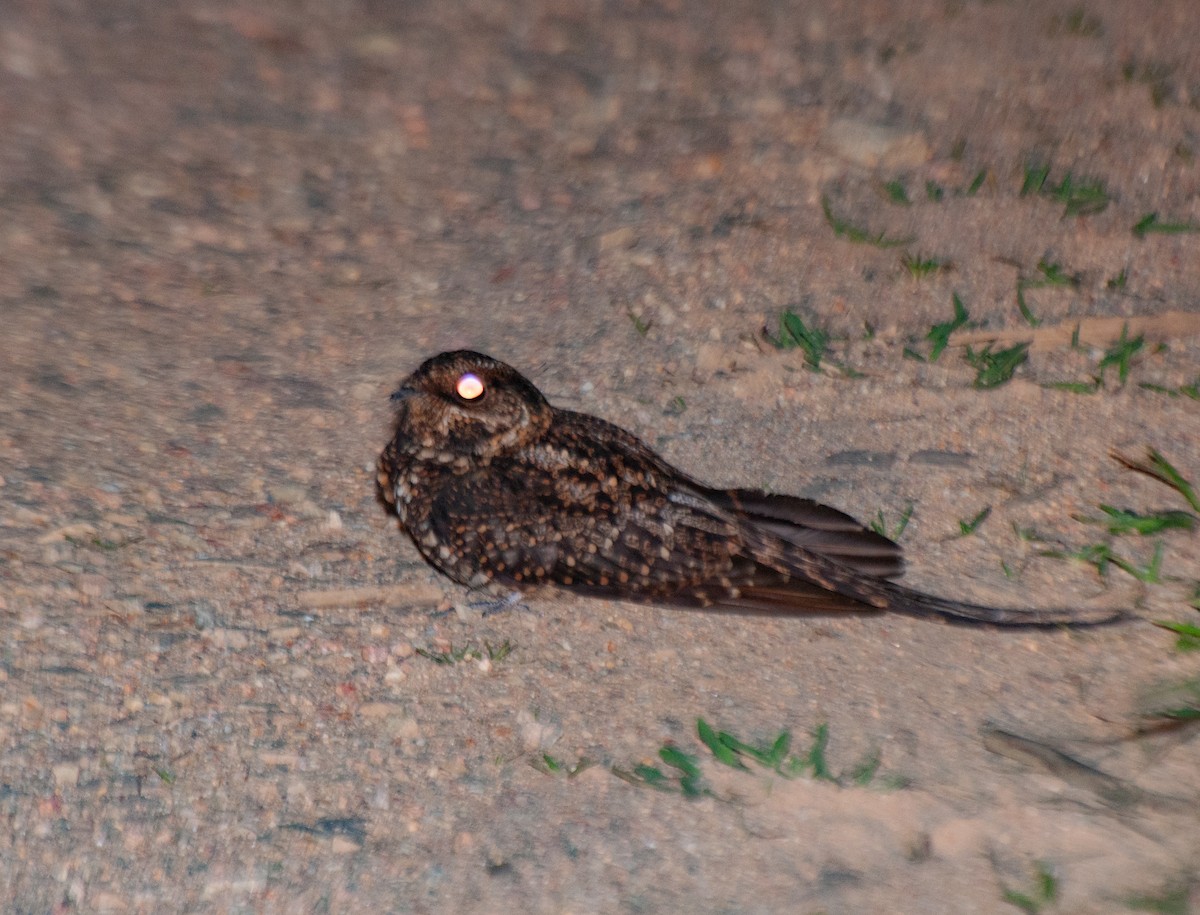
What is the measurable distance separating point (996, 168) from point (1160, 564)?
7.07ft

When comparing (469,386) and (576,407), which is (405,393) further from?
(576,407)

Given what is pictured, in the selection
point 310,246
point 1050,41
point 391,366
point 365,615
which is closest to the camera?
point 365,615

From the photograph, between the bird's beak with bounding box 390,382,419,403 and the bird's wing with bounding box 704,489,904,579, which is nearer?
the bird's wing with bounding box 704,489,904,579

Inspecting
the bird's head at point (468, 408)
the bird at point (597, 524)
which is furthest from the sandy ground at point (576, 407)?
the bird's head at point (468, 408)

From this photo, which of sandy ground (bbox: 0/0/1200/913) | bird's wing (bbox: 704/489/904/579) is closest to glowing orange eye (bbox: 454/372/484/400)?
sandy ground (bbox: 0/0/1200/913)

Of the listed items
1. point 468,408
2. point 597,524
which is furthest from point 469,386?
point 597,524

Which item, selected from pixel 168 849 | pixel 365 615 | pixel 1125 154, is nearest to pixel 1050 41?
pixel 1125 154

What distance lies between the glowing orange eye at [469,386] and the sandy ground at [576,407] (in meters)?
0.52

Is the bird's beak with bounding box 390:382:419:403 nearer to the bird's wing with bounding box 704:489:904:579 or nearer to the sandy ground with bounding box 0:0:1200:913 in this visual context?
the sandy ground with bounding box 0:0:1200:913

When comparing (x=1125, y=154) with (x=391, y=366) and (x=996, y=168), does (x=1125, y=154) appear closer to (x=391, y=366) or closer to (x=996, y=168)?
(x=996, y=168)

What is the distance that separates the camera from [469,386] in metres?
3.42

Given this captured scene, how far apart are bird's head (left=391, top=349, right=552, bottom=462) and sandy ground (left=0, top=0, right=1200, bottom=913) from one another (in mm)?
347

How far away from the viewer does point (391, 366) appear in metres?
4.32

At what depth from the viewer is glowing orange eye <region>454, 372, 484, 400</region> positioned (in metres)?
3.42
